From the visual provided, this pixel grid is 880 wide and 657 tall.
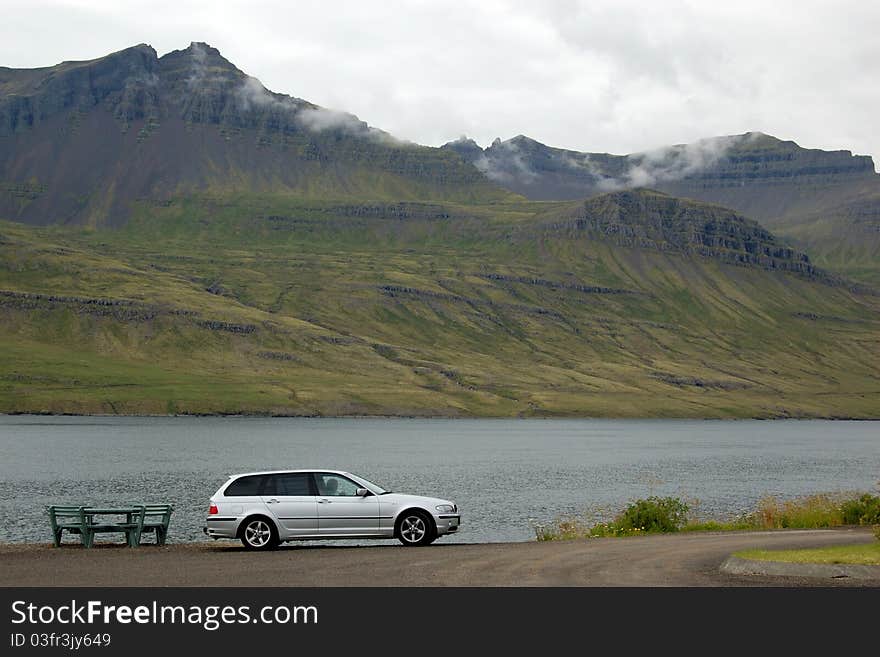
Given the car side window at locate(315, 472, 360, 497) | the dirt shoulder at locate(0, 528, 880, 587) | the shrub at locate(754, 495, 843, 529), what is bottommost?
the shrub at locate(754, 495, 843, 529)

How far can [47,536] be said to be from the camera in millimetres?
59156

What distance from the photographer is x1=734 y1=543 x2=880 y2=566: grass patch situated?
2698 centimetres

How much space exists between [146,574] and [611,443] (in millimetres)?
172977

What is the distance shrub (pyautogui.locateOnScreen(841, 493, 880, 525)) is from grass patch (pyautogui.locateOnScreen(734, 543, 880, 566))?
1403cm

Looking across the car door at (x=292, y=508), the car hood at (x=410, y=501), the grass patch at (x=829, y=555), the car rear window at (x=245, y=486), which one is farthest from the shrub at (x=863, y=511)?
the car rear window at (x=245, y=486)

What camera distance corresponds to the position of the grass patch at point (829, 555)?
88.5ft

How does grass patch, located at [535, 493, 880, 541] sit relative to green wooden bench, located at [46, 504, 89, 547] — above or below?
below

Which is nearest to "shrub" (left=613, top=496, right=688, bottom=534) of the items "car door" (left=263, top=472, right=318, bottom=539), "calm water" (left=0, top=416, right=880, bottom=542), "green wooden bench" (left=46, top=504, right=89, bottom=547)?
"calm water" (left=0, top=416, right=880, bottom=542)

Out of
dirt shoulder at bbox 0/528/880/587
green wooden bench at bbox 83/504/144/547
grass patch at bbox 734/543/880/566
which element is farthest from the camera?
green wooden bench at bbox 83/504/144/547

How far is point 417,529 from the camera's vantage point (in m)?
34.4

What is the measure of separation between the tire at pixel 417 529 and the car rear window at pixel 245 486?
15.8ft

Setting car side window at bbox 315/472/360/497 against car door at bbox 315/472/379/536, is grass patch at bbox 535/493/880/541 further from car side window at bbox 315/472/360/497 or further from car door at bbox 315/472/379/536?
car side window at bbox 315/472/360/497
